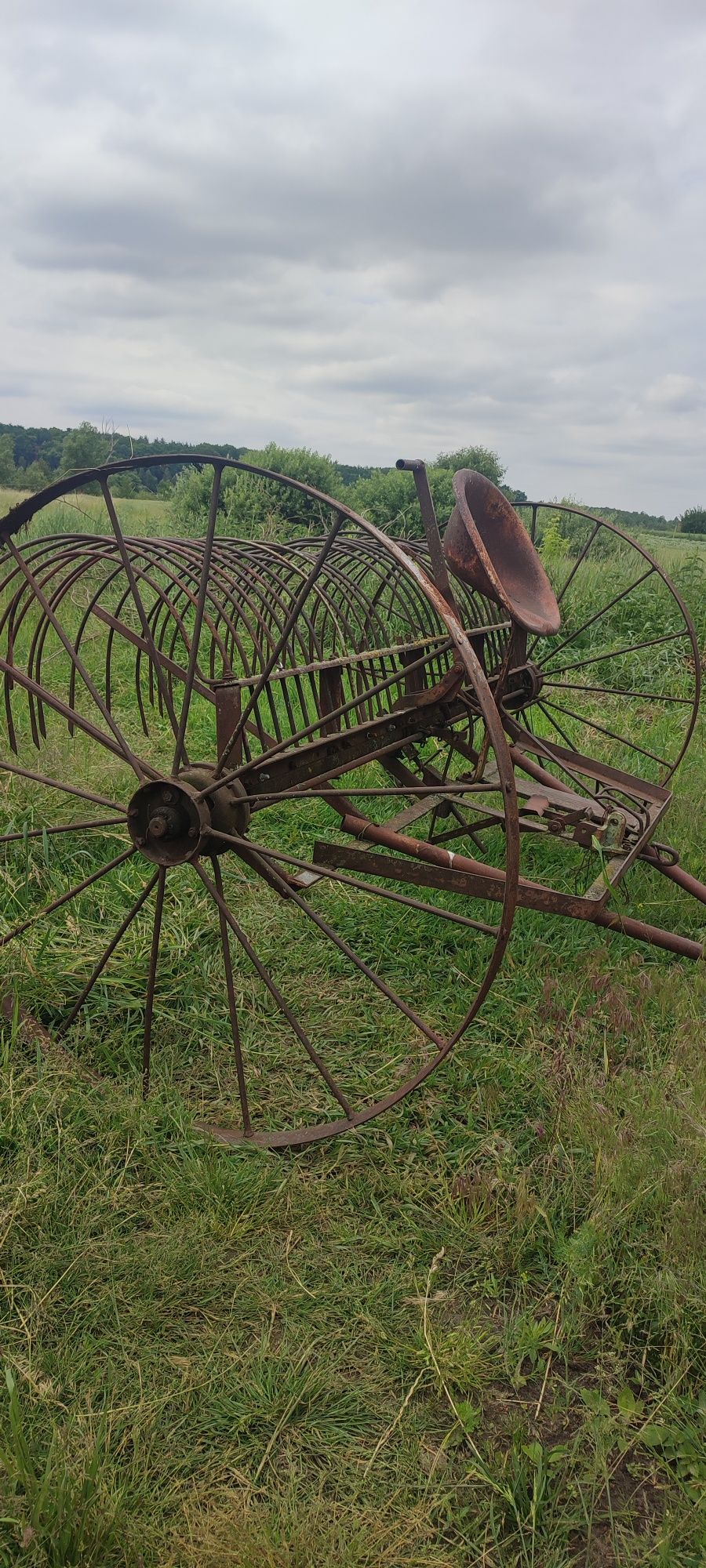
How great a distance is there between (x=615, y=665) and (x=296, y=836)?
3.91 metres

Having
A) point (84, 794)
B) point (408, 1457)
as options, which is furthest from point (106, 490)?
point (408, 1457)

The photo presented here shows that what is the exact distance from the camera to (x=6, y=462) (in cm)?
1836

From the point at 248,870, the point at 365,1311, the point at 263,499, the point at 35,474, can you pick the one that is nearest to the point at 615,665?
the point at 263,499

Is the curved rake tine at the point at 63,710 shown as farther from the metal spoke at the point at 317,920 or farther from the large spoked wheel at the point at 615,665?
the large spoked wheel at the point at 615,665

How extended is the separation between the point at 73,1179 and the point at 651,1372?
129 centimetres

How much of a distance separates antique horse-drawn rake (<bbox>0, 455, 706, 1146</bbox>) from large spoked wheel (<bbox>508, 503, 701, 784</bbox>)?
56cm

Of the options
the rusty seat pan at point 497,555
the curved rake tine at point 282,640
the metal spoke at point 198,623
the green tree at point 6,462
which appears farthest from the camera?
the green tree at point 6,462

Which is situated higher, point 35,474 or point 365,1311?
point 35,474

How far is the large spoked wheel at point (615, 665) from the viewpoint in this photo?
482 cm

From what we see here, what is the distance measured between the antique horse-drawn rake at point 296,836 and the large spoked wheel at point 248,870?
0.4 inches

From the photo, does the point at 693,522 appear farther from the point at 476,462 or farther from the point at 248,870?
the point at 248,870

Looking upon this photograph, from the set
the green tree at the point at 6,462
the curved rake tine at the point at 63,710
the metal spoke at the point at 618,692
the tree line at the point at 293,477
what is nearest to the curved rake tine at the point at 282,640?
the curved rake tine at the point at 63,710

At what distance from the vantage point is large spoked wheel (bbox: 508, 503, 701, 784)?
482cm

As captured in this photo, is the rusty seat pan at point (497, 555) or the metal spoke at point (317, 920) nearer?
the metal spoke at point (317, 920)
